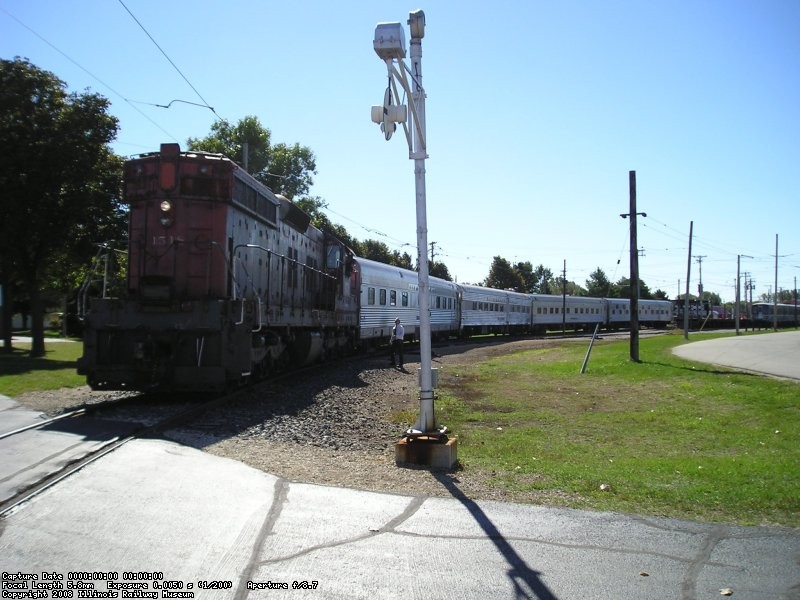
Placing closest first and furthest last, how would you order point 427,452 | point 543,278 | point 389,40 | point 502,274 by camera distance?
point 389,40 → point 427,452 → point 502,274 → point 543,278

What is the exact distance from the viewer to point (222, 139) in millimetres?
50312

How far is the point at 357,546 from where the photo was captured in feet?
15.7

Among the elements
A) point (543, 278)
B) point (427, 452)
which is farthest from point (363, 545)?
point (543, 278)

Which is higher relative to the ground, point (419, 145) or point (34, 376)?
point (419, 145)

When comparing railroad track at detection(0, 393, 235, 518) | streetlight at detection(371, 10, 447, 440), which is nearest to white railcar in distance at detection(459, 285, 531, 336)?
railroad track at detection(0, 393, 235, 518)

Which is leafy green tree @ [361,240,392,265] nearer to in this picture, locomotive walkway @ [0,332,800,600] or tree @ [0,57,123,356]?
tree @ [0,57,123,356]

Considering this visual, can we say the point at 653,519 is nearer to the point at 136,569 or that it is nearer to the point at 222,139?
the point at 136,569

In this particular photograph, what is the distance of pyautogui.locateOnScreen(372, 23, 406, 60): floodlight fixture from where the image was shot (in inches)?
283

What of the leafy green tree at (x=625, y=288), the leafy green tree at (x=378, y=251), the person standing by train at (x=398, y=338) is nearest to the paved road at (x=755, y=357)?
the person standing by train at (x=398, y=338)

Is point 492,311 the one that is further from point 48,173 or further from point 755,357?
point 48,173

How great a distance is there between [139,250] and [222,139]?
1624 inches

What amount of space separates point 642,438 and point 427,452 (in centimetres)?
416

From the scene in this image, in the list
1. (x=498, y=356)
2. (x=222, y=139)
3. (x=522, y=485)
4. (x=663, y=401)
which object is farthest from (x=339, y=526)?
(x=222, y=139)

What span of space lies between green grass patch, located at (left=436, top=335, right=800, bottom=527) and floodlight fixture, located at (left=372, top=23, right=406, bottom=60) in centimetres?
495
